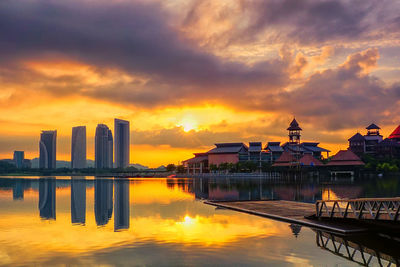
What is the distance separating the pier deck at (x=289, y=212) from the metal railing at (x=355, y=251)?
5.39 ft

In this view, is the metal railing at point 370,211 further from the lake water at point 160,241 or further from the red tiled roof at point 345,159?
the red tiled roof at point 345,159

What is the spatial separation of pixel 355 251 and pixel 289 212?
12.6 m

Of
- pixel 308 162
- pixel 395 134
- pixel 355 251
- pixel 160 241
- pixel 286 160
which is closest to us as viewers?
pixel 355 251

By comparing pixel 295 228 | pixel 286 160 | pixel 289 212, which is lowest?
pixel 295 228

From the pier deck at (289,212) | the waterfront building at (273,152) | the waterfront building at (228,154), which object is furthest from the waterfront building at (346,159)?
the pier deck at (289,212)

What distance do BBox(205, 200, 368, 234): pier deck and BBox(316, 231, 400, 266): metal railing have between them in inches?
64.6

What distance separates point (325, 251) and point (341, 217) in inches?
244

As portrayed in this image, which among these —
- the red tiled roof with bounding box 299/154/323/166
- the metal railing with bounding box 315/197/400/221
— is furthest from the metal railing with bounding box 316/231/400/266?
the red tiled roof with bounding box 299/154/323/166

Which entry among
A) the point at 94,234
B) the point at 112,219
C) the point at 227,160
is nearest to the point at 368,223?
the point at 94,234

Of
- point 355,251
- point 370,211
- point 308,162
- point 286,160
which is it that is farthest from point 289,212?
point 286,160

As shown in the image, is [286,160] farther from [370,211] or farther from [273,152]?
[370,211]

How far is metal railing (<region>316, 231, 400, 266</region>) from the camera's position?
18.8 m

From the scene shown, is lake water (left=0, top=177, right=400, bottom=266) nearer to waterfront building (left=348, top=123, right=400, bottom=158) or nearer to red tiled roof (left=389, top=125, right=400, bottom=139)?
waterfront building (left=348, top=123, right=400, bottom=158)

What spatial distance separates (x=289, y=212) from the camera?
33.2 m
